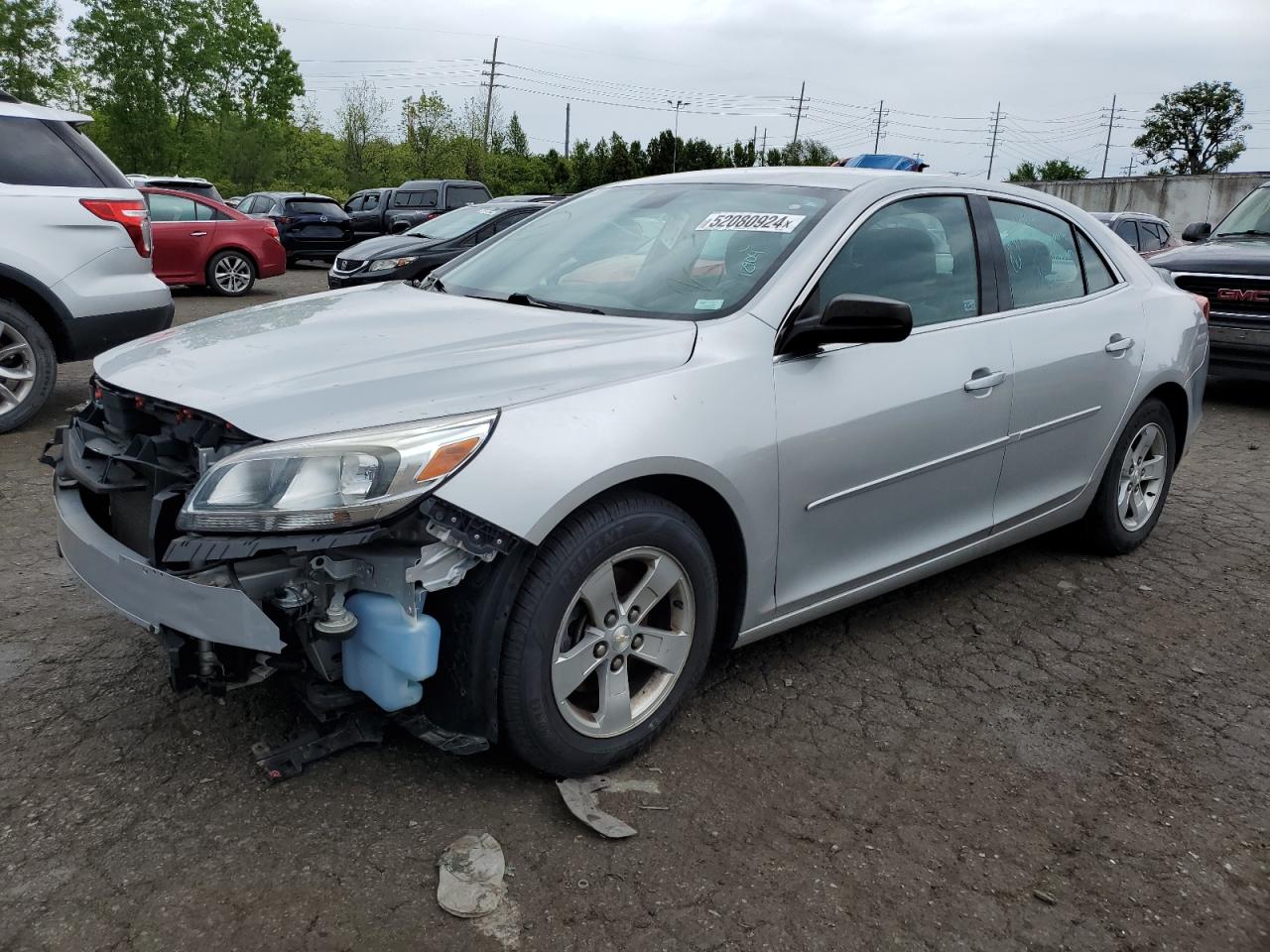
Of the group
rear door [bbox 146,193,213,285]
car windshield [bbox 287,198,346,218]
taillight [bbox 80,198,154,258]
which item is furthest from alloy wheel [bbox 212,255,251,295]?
taillight [bbox 80,198,154,258]

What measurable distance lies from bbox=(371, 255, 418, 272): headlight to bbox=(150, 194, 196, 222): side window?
3.71 m

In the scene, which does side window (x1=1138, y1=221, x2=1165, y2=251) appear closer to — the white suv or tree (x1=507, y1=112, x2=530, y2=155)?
the white suv

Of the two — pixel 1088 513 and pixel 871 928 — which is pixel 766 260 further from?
pixel 1088 513

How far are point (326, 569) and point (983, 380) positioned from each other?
2.26 meters

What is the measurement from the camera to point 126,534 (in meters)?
2.78

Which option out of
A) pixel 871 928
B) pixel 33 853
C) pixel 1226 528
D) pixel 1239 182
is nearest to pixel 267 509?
pixel 33 853

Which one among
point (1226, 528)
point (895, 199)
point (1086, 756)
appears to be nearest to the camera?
point (1086, 756)

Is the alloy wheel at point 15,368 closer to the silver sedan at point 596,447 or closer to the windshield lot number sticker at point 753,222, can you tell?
the silver sedan at point 596,447

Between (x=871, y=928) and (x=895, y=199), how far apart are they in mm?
2267

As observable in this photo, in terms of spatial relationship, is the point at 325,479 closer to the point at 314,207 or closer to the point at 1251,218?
the point at 1251,218

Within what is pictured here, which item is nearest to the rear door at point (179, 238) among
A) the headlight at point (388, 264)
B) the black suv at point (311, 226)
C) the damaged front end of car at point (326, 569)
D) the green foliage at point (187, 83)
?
the headlight at point (388, 264)

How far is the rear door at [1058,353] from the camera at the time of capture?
12.4ft

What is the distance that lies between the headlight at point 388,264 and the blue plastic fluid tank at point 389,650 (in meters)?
10.2

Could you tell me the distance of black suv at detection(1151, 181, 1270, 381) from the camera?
8023mm
